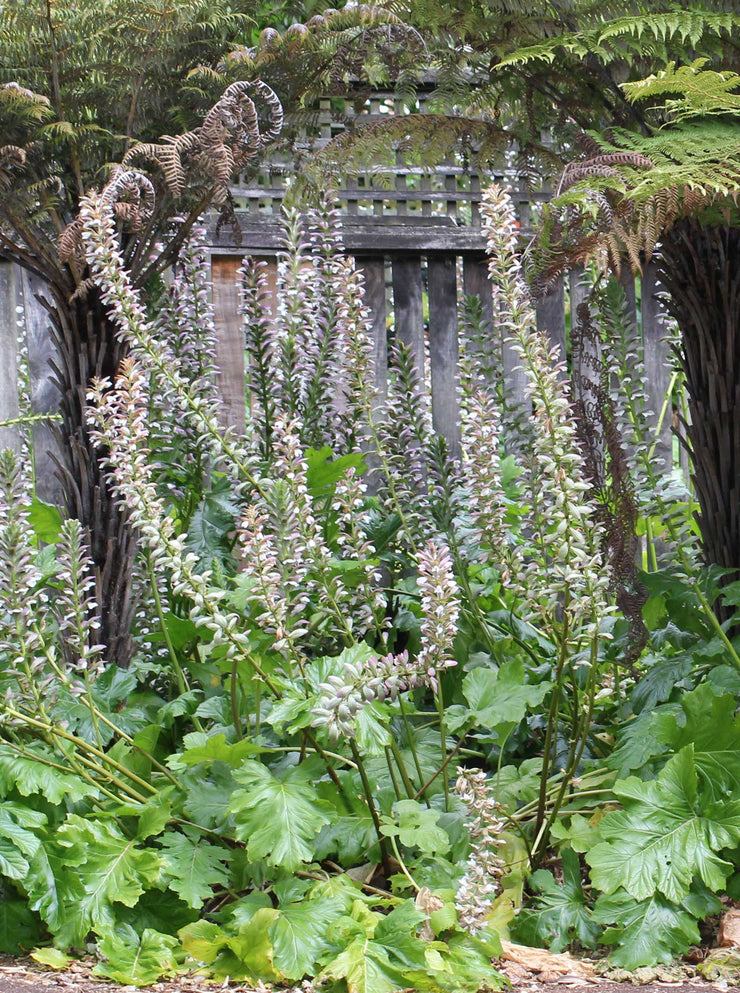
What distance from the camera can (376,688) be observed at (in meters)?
2.00

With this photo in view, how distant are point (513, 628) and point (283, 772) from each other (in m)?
0.90

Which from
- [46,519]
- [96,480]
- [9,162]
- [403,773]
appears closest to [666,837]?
[403,773]

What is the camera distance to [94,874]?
2127 millimetres

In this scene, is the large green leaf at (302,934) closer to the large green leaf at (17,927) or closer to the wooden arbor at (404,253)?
the large green leaf at (17,927)

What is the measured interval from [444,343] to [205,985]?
3.02m

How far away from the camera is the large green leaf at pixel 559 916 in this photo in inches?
84.2

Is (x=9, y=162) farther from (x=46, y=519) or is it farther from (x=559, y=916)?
(x=559, y=916)

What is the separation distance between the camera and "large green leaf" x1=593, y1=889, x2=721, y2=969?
6.62ft

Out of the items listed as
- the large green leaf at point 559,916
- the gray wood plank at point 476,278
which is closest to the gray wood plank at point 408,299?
the gray wood plank at point 476,278

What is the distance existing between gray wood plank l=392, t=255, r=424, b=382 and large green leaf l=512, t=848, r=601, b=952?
2590mm

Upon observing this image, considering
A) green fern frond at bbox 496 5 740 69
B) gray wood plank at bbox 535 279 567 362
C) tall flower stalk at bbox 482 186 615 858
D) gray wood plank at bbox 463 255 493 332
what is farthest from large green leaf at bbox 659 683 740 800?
gray wood plank at bbox 535 279 567 362

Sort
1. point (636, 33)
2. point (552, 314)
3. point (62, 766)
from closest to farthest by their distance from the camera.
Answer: point (62, 766) → point (636, 33) → point (552, 314)

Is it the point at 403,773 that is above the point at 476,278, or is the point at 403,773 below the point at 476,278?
below

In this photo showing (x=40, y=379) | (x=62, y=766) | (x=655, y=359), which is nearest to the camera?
(x=62, y=766)
